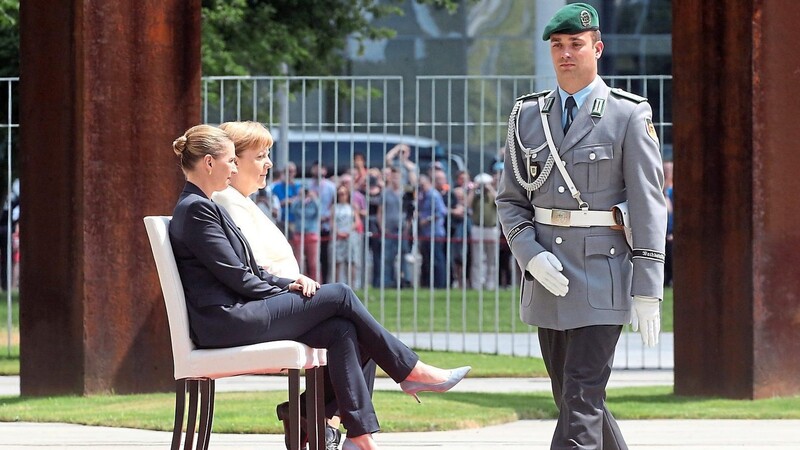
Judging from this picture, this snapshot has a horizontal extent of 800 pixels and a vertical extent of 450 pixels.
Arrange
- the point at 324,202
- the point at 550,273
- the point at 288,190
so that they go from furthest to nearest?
the point at 324,202 < the point at 288,190 < the point at 550,273

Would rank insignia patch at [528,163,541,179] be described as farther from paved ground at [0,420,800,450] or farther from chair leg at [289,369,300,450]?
paved ground at [0,420,800,450]

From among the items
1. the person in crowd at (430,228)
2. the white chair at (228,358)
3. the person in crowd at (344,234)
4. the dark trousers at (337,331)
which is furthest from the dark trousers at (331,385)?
the person in crowd at (344,234)

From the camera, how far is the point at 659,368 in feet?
39.5

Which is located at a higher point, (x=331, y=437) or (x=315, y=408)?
(x=315, y=408)

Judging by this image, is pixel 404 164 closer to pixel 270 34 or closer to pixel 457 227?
pixel 457 227

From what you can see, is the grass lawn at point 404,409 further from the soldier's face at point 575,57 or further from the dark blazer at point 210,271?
the soldier's face at point 575,57

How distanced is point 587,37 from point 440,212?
33.9 ft

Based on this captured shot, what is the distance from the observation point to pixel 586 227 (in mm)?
5488

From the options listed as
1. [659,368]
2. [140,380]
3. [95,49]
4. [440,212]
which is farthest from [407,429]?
[440,212]

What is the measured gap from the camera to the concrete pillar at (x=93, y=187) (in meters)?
9.14

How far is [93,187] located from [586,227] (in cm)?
436

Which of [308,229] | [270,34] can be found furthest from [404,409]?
[270,34]

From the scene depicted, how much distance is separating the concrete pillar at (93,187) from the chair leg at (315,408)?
3.45 metres

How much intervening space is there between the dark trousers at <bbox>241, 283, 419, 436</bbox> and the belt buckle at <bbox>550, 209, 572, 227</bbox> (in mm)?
839
